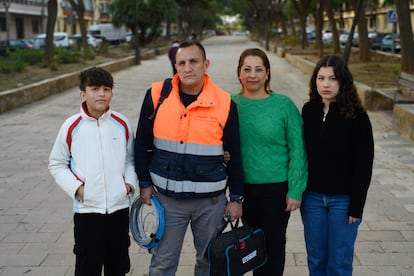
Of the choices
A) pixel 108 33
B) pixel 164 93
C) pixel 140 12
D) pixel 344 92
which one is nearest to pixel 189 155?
pixel 164 93

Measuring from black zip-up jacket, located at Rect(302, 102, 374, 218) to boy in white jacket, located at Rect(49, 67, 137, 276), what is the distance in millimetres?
1064

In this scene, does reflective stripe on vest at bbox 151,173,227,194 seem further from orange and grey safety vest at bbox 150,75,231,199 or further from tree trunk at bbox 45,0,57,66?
tree trunk at bbox 45,0,57,66

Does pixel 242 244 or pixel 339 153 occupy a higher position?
pixel 339 153

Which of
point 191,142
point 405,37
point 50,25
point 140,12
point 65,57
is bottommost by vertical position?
point 191,142

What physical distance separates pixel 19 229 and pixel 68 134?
2354mm

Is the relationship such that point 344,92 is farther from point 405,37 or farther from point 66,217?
point 405,37

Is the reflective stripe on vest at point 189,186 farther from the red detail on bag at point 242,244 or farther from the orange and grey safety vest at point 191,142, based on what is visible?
the red detail on bag at point 242,244

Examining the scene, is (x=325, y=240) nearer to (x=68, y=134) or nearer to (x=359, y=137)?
(x=359, y=137)

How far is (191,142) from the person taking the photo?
9.10 ft

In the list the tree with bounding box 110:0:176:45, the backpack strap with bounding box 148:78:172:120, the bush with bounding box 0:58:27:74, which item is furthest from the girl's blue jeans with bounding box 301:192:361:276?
the tree with bounding box 110:0:176:45

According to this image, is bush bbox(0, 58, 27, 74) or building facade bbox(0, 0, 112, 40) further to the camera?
building facade bbox(0, 0, 112, 40)

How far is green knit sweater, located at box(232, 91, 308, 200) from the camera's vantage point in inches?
115

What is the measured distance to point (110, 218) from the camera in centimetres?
305

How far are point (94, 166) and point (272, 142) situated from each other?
1013 millimetres
